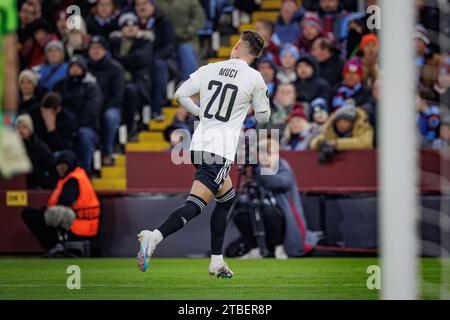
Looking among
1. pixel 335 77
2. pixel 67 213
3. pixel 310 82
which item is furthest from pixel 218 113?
pixel 335 77

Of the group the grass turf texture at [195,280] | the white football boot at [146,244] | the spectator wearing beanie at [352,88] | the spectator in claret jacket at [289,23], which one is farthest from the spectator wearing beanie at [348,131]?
the white football boot at [146,244]

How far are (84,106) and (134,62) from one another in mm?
1105

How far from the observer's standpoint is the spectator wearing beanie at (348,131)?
13.1 metres

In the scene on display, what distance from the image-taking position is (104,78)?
48.5 feet

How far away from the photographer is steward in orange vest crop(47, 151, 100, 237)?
1280 cm

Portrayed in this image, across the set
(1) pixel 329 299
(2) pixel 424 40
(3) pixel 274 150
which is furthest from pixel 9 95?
(2) pixel 424 40

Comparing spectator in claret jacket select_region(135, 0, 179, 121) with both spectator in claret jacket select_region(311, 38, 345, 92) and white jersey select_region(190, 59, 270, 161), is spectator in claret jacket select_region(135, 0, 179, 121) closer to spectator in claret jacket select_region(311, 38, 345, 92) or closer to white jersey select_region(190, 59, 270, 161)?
spectator in claret jacket select_region(311, 38, 345, 92)

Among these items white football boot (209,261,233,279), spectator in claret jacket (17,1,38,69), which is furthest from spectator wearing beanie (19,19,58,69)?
white football boot (209,261,233,279)

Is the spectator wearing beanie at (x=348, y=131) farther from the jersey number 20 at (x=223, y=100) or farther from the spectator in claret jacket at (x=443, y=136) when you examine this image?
the jersey number 20 at (x=223, y=100)

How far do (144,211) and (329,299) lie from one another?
206 inches

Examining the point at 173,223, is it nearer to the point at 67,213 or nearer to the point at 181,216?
the point at 181,216

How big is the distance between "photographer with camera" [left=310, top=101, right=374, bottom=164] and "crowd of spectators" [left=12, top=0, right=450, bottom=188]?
0.01m

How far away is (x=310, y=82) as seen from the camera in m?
14.2

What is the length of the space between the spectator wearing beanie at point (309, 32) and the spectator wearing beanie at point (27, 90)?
3681 mm
